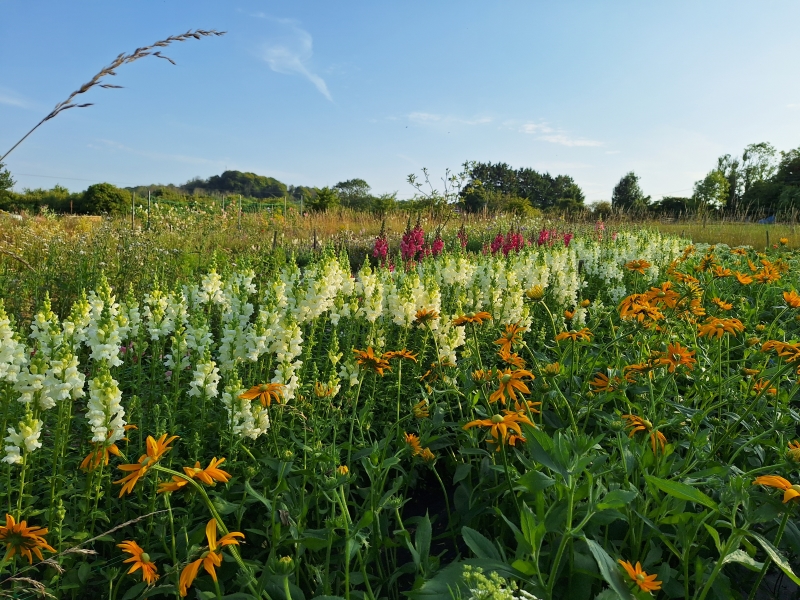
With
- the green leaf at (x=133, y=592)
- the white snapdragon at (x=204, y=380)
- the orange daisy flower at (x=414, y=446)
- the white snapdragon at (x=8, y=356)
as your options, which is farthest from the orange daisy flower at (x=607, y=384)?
the white snapdragon at (x=8, y=356)

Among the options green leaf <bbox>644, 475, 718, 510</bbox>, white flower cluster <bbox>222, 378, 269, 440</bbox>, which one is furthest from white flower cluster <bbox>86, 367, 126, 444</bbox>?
green leaf <bbox>644, 475, 718, 510</bbox>

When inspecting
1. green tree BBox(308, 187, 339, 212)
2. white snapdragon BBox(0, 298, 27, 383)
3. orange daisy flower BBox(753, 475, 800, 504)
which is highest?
green tree BBox(308, 187, 339, 212)

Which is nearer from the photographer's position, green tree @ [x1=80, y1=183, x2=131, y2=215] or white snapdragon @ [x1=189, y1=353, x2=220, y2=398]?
white snapdragon @ [x1=189, y1=353, x2=220, y2=398]

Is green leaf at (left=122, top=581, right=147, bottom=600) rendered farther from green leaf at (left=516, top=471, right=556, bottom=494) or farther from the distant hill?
the distant hill

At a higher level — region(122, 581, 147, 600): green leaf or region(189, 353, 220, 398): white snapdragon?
region(189, 353, 220, 398): white snapdragon

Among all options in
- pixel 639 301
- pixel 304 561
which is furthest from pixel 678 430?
pixel 304 561

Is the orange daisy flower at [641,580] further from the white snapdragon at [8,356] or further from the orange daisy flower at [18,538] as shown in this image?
the white snapdragon at [8,356]

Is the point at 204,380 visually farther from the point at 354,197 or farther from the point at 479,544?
the point at 354,197

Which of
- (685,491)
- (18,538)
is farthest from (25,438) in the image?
(685,491)

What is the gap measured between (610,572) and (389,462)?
0.64 meters

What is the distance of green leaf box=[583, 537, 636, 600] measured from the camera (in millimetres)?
1158

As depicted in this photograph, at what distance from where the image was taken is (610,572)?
3.91ft

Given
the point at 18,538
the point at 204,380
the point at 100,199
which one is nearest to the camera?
the point at 18,538

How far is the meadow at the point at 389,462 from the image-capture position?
51.8 inches
